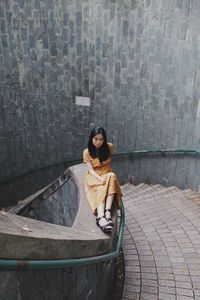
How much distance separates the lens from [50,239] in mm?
2643

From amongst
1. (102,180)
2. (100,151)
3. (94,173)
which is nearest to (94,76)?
(100,151)

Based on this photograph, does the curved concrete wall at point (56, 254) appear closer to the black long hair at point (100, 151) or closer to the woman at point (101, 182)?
the woman at point (101, 182)

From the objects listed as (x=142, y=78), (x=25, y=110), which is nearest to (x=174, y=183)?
(x=142, y=78)

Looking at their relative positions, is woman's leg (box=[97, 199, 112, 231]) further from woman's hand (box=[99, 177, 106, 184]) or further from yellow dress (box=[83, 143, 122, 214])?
woman's hand (box=[99, 177, 106, 184])

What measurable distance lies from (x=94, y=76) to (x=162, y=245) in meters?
4.48

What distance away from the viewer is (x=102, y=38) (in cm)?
769

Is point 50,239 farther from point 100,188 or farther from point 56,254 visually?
point 100,188

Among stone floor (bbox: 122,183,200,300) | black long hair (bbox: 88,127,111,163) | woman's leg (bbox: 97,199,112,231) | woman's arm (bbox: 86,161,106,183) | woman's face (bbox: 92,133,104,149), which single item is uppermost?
woman's face (bbox: 92,133,104,149)

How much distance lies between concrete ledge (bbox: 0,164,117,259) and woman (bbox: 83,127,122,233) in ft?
0.34

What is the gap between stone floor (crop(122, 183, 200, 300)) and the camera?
439cm

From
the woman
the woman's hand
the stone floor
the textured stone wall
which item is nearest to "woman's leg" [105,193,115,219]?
the woman

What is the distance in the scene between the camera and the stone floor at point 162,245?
4.39 metres

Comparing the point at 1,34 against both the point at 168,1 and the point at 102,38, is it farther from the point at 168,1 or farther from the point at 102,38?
the point at 168,1

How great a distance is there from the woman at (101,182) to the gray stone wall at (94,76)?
281 cm
